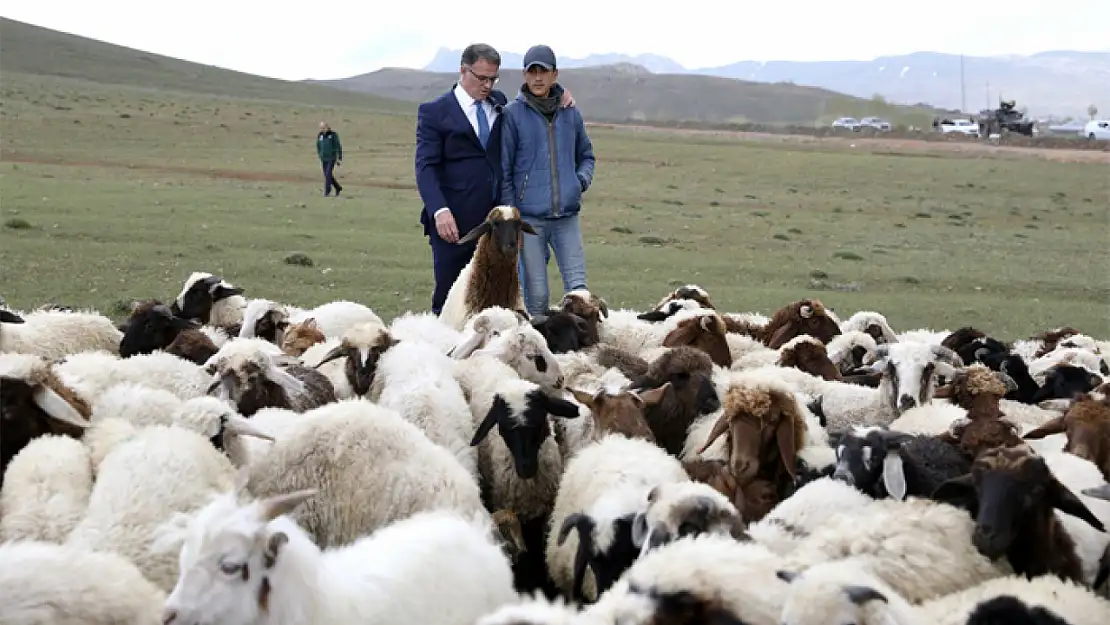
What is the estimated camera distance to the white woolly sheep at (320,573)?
3.43 meters

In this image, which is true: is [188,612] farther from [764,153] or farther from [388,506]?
[764,153]

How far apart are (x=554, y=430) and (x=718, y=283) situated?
1119cm

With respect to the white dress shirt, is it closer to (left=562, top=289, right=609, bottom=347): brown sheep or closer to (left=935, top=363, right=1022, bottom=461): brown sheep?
(left=562, top=289, right=609, bottom=347): brown sheep

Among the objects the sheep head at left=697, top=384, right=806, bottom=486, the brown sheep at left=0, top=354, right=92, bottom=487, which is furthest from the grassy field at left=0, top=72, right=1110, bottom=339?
the sheep head at left=697, top=384, right=806, bottom=486

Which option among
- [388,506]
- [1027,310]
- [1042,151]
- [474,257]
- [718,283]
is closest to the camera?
[388,506]

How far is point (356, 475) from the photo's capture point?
470 cm

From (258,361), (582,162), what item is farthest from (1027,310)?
(258,361)

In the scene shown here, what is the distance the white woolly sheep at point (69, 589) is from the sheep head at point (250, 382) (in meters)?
2.22

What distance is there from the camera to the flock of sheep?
3525mm

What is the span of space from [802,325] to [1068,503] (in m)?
4.76

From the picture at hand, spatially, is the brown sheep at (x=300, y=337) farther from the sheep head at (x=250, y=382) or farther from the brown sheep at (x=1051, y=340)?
the brown sheep at (x=1051, y=340)

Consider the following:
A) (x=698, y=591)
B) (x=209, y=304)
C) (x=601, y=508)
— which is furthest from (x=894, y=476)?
(x=209, y=304)

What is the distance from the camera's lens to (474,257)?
347 inches

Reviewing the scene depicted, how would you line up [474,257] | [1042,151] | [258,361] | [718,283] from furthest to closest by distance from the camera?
[1042,151], [718,283], [474,257], [258,361]
